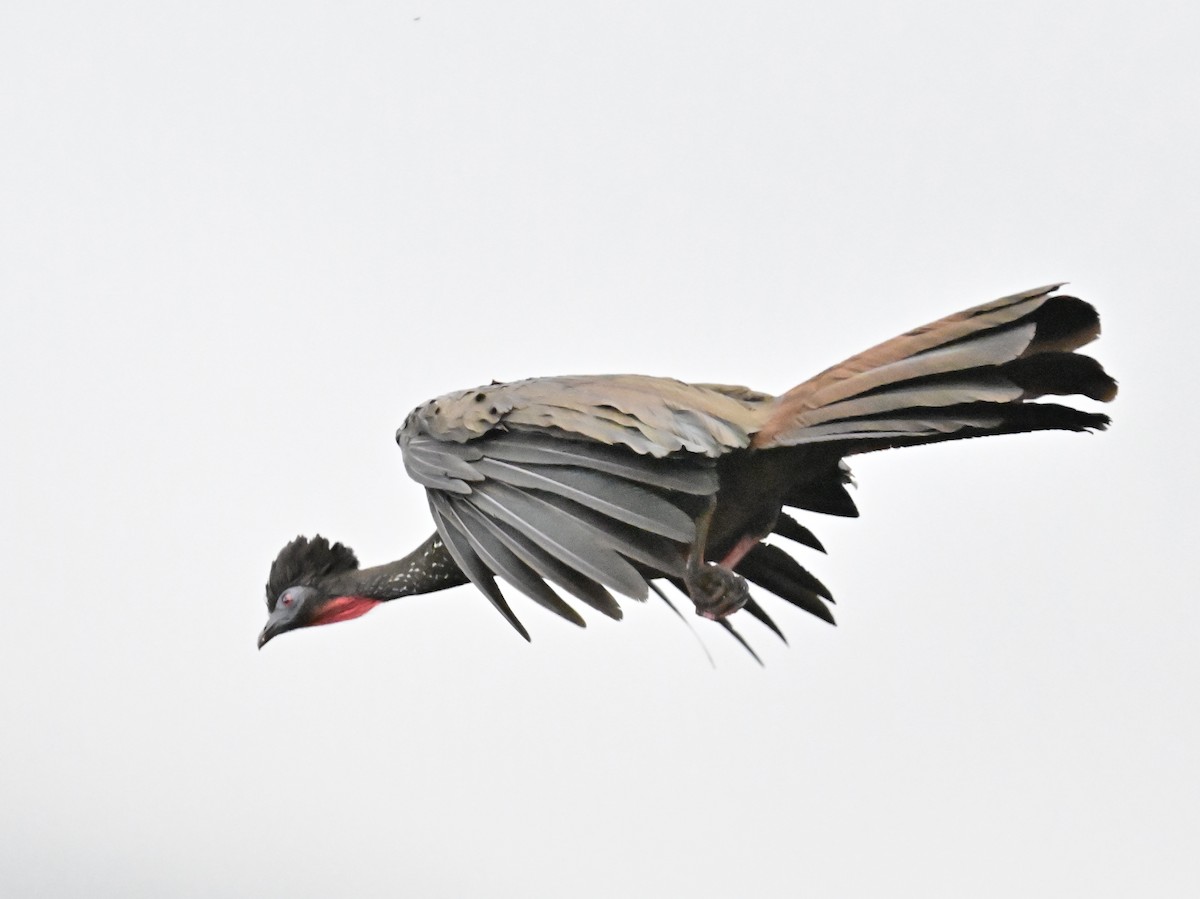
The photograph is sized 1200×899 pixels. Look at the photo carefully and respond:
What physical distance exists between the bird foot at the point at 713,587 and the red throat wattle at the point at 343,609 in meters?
0.91

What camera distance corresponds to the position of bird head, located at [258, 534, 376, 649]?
12.5 ft

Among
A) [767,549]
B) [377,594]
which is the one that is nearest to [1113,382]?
[767,549]

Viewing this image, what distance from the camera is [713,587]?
122 inches

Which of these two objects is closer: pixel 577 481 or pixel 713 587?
pixel 577 481

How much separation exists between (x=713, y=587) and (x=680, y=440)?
321 mm

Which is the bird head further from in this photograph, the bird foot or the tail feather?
the tail feather

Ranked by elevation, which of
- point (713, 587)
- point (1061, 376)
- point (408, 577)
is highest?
point (408, 577)

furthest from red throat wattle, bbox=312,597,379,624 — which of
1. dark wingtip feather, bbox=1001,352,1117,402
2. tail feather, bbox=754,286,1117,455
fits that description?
dark wingtip feather, bbox=1001,352,1117,402

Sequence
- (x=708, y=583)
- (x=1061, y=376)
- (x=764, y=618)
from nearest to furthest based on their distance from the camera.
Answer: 1. (x=1061, y=376)
2. (x=708, y=583)
3. (x=764, y=618)

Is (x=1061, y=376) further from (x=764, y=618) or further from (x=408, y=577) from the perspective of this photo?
(x=408, y=577)

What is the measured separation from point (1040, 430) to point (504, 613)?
1.00 metres

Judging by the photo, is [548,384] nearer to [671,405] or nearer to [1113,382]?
[671,405]

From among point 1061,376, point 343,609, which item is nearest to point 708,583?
point 1061,376

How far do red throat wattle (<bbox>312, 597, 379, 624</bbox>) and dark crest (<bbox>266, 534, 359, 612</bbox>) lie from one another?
0.07m
